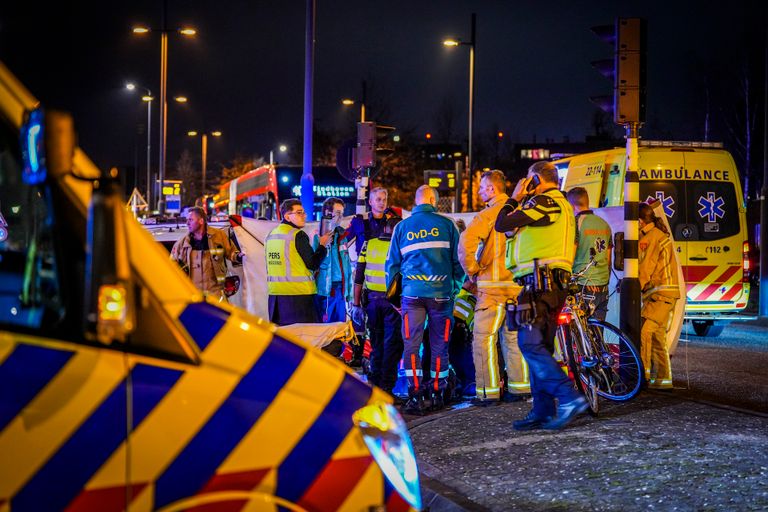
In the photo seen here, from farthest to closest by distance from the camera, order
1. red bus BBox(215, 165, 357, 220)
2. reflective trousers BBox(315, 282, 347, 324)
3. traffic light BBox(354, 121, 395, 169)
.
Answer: red bus BBox(215, 165, 357, 220) < traffic light BBox(354, 121, 395, 169) < reflective trousers BBox(315, 282, 347, 324)

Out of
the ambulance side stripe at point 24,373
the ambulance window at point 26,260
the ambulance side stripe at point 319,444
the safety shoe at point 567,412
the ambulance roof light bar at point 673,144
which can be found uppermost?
the ambulance roof light bar at point 673,144

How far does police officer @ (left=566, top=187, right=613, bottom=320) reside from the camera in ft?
31.6

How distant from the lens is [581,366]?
801 cm

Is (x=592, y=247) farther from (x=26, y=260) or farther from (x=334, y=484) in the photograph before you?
(x=26, y=260)

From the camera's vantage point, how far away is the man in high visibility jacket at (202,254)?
1002 centimetres

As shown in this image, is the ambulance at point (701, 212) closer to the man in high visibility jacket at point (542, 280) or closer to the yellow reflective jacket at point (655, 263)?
the yellow reflective jacket at point (655, 263)

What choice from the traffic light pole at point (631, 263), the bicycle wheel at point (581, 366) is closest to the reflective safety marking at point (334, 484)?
the bicycle wheel at point (581, 366)

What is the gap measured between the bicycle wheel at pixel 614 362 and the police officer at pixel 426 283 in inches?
50.7

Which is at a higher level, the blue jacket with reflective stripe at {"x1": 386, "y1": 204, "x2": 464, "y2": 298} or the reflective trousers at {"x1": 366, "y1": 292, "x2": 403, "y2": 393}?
the blue jacket with reflective stripe at {"x1": 386, "y1": 204, "x2": 464, "y2": 298}

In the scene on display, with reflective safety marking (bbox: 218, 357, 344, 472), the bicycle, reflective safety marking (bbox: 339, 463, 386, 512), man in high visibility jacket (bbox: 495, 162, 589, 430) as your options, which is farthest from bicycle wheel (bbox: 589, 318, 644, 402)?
reflective safety marking (bbox: 218, 357, 344, 472)

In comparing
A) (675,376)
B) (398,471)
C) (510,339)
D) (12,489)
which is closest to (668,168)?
(675,376)

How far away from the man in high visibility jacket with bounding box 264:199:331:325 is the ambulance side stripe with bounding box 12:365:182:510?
6883mm

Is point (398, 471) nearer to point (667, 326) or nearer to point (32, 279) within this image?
point (32, 279)

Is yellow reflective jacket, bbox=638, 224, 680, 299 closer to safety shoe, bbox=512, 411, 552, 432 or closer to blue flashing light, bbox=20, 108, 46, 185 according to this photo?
safety shoe, bbox=512, 411, 552, 432
